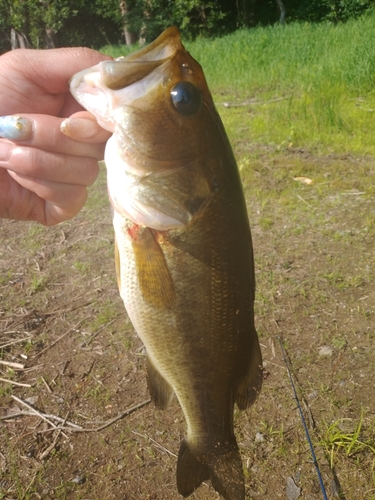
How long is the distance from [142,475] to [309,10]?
22.3m

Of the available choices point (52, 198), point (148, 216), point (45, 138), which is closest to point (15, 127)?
point (45, 138)

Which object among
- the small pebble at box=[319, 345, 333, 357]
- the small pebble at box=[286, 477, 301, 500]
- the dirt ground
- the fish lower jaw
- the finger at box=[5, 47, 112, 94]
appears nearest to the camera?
the fish lower jaw

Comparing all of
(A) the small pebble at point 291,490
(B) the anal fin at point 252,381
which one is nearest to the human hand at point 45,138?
(B) the anal fin at point 252,381

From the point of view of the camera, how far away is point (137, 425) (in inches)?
101

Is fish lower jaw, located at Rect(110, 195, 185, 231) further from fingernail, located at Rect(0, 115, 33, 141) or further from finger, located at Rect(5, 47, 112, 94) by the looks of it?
finger, located at Rect(5, 47, 112, 94)

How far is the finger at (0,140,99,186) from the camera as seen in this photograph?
1.51m

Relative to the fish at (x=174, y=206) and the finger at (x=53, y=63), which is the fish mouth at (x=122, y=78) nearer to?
the fish at (x=174, y=206)

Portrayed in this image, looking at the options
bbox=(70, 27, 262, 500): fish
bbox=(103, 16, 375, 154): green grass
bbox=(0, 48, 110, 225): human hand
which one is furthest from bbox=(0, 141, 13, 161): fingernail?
bbox=(103, 16, 375, 154): green grass

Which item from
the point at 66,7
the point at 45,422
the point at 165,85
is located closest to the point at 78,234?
the point at 45,422

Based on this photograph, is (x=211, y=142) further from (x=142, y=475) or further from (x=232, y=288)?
(x=142, y=475)

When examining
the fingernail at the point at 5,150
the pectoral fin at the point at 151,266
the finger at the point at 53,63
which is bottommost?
the pectoral fin at the point at 151,266

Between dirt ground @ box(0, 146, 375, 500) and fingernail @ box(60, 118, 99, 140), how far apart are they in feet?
5.61

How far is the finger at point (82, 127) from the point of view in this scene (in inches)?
55.1

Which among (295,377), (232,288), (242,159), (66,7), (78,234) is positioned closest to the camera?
(232,288)
